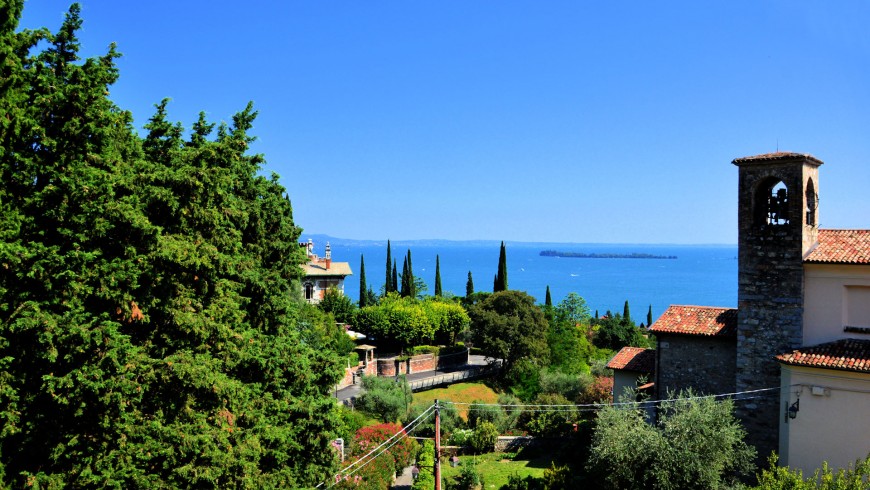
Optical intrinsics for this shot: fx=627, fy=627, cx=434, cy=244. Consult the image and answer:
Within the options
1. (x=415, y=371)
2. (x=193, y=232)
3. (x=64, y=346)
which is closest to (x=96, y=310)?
(x=64, y=346)

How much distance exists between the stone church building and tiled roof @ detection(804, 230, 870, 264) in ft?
0.08

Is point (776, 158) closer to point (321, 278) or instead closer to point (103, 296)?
point (103, 296)

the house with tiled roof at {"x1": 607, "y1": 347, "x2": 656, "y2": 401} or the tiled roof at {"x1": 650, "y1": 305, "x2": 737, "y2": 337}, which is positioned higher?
the tiled roof at {"x1": 650, "y1": 305, "x2": 737, "y2": 337}

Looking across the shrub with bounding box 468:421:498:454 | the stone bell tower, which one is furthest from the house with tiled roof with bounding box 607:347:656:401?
the shrub with bounding box 468:421:498:454

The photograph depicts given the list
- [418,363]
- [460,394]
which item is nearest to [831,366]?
[460,394]

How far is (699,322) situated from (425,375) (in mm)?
24643

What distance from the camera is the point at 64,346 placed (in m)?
8.60

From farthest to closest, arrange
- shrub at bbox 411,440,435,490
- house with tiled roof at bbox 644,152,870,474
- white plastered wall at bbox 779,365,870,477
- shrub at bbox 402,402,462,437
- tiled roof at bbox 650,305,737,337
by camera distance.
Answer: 1. shrub at bbox 402,402,462,437
2. shrub at bbox 411,440,435,490
3. tiled roof at bbox 650,305,737,337
4. house with tiled roof at bbox 644,152,870,474
5. white plastered wall at bbox 779,365,870,477

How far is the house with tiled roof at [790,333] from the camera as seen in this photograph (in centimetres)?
1586

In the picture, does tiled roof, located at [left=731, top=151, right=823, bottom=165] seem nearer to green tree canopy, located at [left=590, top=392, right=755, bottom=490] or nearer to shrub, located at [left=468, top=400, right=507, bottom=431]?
green tree canopy, located at [left=590, top=392, right=755, bottom=490]

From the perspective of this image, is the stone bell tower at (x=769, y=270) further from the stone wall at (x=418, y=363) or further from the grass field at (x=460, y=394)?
the stone wall at (x=418, y=363)

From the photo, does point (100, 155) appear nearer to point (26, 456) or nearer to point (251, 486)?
point (26, 456)

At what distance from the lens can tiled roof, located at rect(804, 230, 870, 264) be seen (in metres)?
16.9

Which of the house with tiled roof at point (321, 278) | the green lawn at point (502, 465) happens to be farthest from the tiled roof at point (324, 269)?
the green lawn at point (502, 465)
